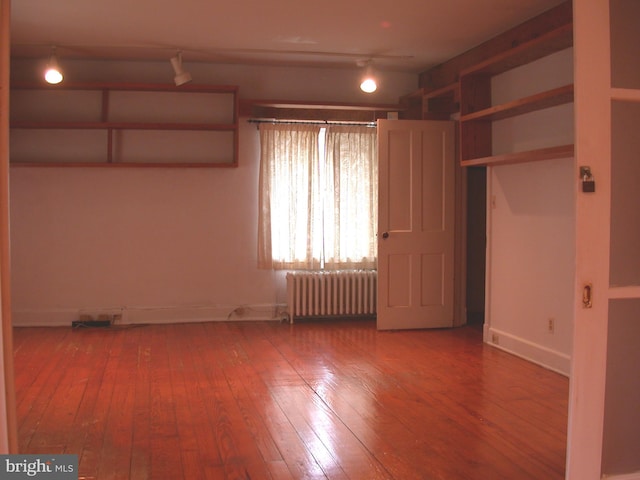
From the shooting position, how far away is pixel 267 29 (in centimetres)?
570

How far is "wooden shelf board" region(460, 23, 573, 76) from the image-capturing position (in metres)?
4.56

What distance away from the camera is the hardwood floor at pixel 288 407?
328 cm

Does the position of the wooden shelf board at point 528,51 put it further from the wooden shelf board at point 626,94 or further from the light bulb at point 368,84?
the wooden shelf board at point 626,94

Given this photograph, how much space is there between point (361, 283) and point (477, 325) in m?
1.29

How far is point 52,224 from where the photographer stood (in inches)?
270

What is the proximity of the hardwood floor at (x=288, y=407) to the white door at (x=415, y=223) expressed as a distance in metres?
0.39

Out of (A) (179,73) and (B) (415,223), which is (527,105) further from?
(A) (179,73)

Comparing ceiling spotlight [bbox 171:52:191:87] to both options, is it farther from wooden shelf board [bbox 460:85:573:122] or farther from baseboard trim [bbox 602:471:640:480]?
baseboard trim [bbox 602:471:640:480]

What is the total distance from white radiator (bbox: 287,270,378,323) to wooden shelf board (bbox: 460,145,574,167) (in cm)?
190

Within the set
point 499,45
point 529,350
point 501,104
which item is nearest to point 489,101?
point 501,104

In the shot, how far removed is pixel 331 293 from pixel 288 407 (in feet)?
10.1

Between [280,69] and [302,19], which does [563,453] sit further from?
[280,69]

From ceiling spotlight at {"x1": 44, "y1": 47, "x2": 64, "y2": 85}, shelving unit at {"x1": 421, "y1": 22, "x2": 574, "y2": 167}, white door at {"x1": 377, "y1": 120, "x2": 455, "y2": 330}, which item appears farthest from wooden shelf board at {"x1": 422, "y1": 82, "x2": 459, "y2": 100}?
ceiling spotlight at {"x1": 44, "y1": 47, "x2": 64, "y2": 85}

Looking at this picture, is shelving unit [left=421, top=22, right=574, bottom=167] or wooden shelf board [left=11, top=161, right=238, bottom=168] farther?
wooden shelf board [left=11, top=161, right=238, bottom=168]
